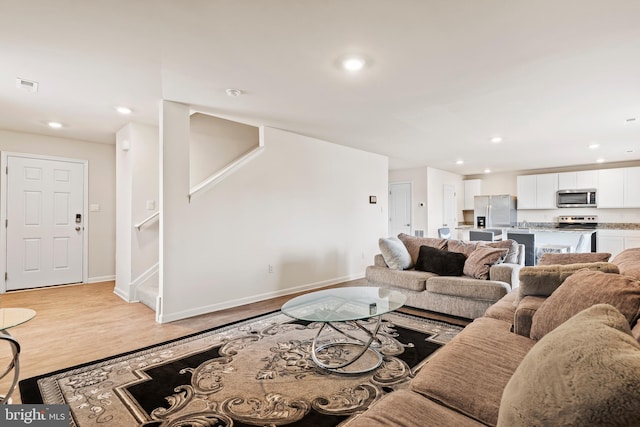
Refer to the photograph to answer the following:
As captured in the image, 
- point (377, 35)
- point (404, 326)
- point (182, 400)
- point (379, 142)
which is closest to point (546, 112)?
point (379, 142)

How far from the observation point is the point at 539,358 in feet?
3.03

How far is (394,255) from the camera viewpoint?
13.7ft

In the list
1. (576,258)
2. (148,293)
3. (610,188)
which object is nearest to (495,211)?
(610,188)

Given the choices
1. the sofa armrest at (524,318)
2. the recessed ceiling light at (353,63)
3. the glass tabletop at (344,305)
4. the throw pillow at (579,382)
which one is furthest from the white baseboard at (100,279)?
the throw pillow at (579,382)

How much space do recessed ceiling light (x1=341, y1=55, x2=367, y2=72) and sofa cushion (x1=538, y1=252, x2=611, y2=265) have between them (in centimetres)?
251

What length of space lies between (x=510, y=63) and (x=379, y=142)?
114 inches

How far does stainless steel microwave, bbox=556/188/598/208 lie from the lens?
24.1 ft

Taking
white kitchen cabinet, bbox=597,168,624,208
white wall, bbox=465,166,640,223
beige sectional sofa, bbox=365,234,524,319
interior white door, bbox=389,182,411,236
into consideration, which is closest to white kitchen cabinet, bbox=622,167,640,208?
white kitchen cabinet, bbox=597,168,624,208

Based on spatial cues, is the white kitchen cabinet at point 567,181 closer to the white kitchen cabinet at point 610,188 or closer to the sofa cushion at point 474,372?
the white kitchen cabinet at point 610,188

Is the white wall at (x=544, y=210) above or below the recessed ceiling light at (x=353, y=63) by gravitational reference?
below

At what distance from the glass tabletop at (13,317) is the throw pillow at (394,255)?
3455 mm

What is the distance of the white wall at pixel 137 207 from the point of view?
14.8 ft


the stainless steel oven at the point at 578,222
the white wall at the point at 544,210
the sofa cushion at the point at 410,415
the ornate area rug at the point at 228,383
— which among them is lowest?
the ornate area rug at the point at 228,383

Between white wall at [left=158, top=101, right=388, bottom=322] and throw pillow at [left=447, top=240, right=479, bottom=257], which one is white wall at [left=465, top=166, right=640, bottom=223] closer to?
white wall at [left=158, top=101, right=388, bottom=322]
